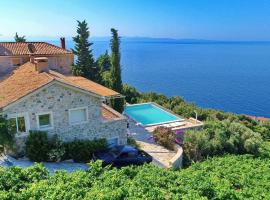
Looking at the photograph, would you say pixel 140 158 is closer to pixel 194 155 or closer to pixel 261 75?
pixel 194 155

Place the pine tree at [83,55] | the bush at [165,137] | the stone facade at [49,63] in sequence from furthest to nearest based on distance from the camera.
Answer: the pine tree at [83,55] → the stone facade at [49,63] → the bush at [165,137]

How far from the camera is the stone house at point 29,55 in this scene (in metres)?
34.5

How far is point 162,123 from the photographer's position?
32.8 metres

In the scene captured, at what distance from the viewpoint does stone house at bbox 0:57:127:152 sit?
68.9ft

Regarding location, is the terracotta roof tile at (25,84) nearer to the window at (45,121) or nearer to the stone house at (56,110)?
the stone house at (56,110)

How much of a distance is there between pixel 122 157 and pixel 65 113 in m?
4.95

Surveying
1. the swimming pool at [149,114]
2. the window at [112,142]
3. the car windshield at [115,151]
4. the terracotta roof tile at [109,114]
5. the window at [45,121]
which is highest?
the window at [45,121]

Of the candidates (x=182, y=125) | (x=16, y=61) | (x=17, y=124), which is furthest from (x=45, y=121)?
(x=16, y=61)

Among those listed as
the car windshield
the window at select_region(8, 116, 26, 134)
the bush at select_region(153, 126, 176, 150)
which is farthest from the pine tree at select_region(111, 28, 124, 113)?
the window at select_region(8, 116, 26, 134)

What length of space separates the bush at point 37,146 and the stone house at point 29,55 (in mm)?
14659

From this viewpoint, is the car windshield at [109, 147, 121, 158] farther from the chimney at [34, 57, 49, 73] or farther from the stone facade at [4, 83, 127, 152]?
the chimney at [34, 57, 49, 73]

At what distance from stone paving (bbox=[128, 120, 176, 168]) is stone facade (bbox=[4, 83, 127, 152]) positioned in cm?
258

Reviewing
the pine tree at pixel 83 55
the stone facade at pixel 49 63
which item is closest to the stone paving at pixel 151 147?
the stone facade at pixel 49 63

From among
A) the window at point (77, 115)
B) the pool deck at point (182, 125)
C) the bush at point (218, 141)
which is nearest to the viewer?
the window at point (77, 115)
